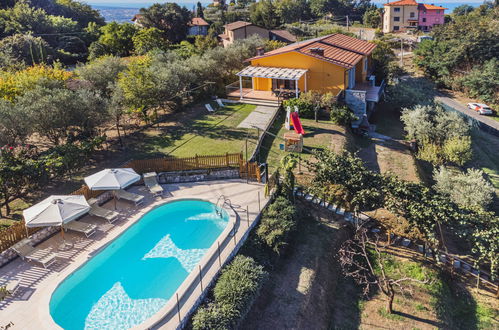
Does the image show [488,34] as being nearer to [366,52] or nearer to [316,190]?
[366,52]

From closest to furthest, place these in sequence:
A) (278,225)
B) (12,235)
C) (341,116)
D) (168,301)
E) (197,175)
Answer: (168,301), (12,235), (278,225), (197,175), (341,116)

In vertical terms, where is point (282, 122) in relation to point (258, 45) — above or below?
below

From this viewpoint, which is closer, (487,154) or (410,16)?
(487,154)

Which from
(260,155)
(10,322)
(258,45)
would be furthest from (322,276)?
(258,45)

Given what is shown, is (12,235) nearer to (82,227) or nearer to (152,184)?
(82,227)

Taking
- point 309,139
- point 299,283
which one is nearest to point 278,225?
point 299,283

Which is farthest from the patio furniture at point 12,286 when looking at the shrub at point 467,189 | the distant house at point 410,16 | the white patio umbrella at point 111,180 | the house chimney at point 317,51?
the distant house at point 410,16
